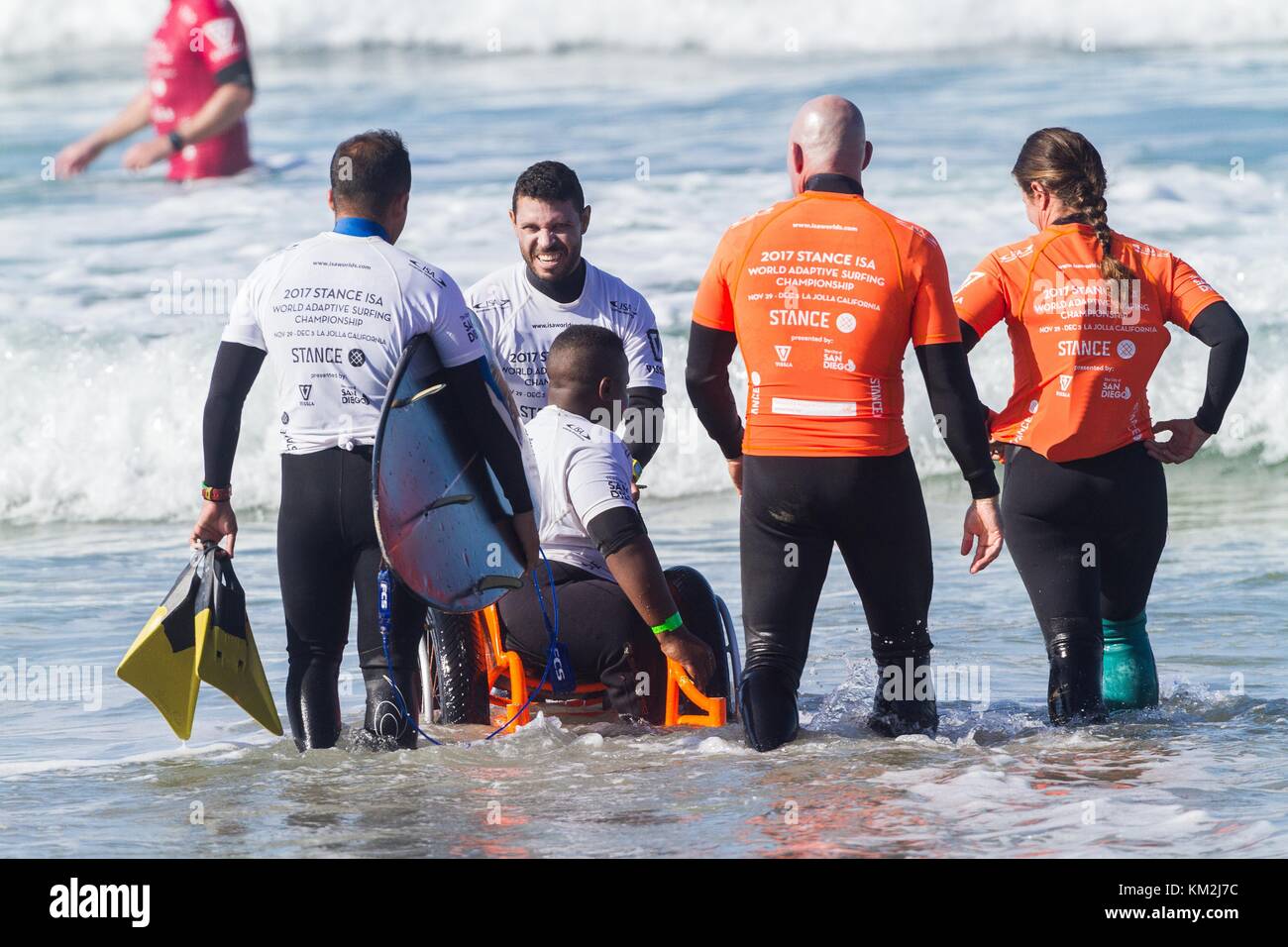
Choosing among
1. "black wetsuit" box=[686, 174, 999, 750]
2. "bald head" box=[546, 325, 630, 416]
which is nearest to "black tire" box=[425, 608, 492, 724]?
"bald head" box=[546, 325, 630, 416]

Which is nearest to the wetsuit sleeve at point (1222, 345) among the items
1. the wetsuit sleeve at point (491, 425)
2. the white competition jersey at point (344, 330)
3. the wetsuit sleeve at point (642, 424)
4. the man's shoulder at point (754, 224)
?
the man's shoulder at point (754, 224)

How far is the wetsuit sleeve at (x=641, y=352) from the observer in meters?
5.56

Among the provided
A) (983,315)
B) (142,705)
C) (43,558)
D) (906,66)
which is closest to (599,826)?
(983,315)

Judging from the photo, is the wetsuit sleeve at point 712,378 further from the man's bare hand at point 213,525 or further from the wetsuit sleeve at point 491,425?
the man's bare hand at point 213,525

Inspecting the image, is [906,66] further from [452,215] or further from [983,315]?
[983,315]

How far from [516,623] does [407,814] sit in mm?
751

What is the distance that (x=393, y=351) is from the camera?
4418mm

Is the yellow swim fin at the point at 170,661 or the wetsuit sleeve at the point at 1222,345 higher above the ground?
the wetsuit sleeve at the point at 1222,345

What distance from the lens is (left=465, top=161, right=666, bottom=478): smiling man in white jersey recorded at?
17.7 ft

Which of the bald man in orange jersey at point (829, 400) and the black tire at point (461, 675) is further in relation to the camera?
the black tire at point (461, 675)

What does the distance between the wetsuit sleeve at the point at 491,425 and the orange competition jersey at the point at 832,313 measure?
64 cm

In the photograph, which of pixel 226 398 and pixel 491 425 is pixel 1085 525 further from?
pixel 226 398
